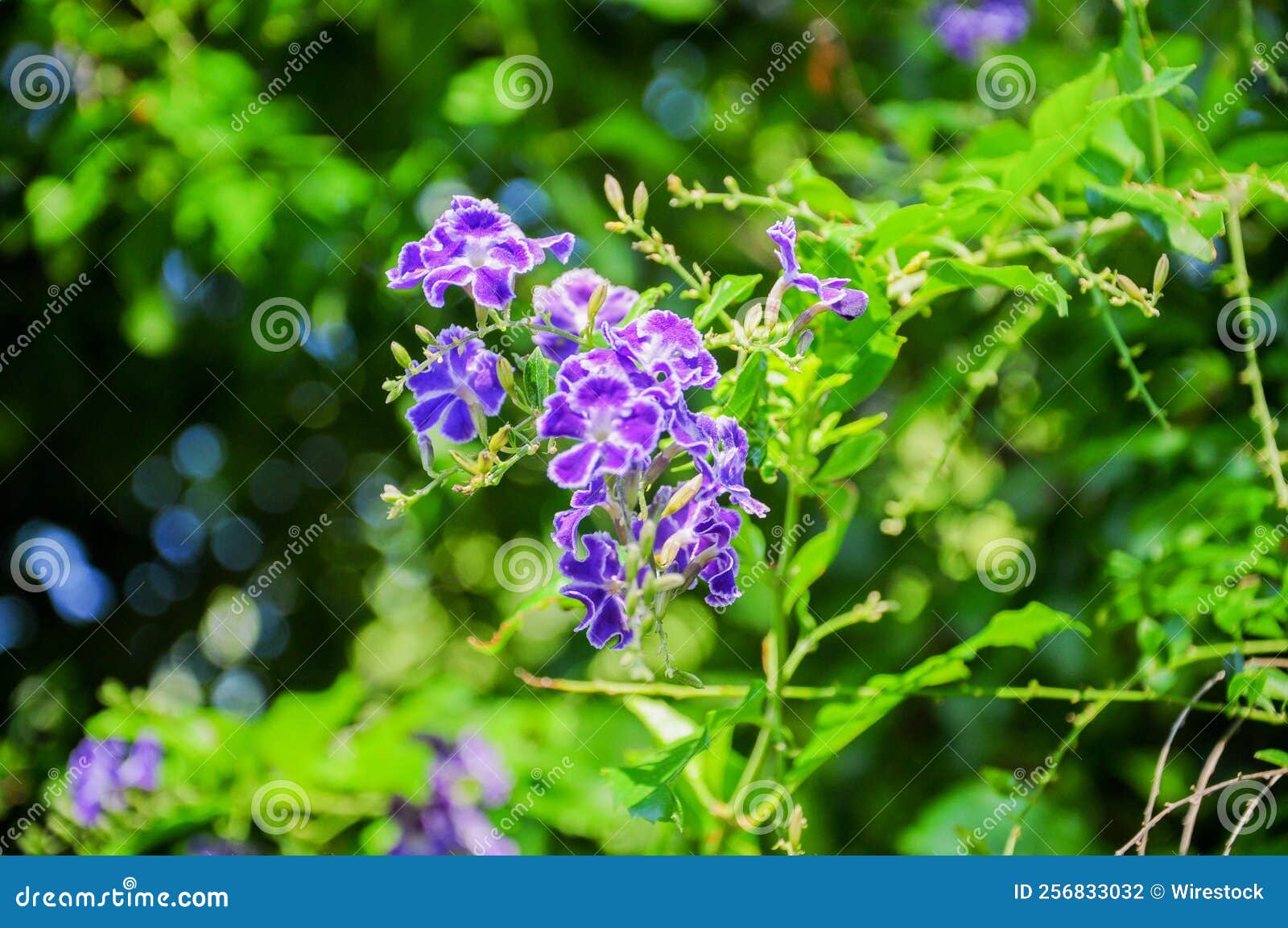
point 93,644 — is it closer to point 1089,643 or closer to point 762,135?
point 762,135

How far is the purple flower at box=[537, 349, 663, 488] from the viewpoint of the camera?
0.84 m

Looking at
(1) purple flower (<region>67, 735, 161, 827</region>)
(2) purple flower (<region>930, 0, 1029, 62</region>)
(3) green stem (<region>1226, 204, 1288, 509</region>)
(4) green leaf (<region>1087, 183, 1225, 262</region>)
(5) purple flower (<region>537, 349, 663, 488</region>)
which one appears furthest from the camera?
(2) purple flower (<region>930, 0, 1029, 62</region>)

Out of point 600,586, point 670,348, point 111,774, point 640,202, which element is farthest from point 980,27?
point 111,774

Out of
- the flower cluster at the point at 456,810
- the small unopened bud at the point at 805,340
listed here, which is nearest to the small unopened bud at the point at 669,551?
the small unopened bud at the point at 805,340

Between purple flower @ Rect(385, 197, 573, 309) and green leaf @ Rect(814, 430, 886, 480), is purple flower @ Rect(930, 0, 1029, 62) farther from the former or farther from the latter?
purple flower @ Rect(385, 197, 573, 309)

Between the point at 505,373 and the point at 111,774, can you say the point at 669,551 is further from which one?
the point at 111,774

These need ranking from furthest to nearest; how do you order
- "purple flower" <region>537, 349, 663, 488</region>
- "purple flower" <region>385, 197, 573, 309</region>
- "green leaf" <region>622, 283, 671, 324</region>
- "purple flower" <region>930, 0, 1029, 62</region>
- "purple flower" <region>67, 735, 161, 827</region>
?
"purple flower" <region>930, 0, 1029, 62</region>
"purple flower" <region>67, 735, 161, 827</region>
"green leaf" <region>622, 283, 671, 324</region>
"purple flower" <region>385, 197, 573, 309</region>
"purple flower" <region>537, 349, 663, 488</region>

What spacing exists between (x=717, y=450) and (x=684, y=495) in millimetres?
47

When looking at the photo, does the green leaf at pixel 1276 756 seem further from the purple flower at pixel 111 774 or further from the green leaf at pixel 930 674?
the purple flower at pixel 111 774

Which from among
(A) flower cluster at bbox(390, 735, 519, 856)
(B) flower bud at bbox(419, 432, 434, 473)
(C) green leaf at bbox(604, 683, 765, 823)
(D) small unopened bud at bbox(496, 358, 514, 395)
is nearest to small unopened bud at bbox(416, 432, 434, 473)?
(B) flower bud at bbox(419, 432, 434, 473)

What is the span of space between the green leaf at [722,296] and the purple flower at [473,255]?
16cm

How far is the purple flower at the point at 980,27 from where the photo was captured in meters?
2.19

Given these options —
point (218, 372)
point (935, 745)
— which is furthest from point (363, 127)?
point (935, 745)

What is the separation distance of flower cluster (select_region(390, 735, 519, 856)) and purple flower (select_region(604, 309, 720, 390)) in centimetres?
125
